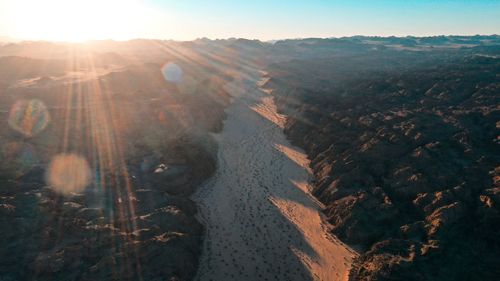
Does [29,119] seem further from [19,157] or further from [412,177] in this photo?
[412,177]

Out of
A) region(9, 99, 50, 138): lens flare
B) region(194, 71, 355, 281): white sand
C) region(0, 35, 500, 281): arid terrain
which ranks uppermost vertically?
region(9, 99, 50, 138): lens flare

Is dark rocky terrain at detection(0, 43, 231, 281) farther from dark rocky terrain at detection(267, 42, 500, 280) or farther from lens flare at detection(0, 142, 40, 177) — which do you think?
dark rocky terrain at detection(267, 42, 500, 280)

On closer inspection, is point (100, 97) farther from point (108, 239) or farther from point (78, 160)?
point (108, 239)

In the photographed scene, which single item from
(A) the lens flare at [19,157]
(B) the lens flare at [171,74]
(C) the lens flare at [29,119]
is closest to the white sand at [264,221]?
(A) the lens flare at [19,157]

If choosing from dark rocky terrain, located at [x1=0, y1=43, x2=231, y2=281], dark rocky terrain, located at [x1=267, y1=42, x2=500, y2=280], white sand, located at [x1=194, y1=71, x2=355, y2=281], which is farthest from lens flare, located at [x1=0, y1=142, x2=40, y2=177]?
dark rocky terrain, located at [x1=267, y1=42, x2=500, y2=280]

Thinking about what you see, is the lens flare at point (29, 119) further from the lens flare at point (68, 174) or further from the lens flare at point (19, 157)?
the lens flare at point (68, 174)

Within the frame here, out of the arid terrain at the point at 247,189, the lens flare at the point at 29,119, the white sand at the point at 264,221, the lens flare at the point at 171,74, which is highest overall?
the lens flare at the point at 171,74
